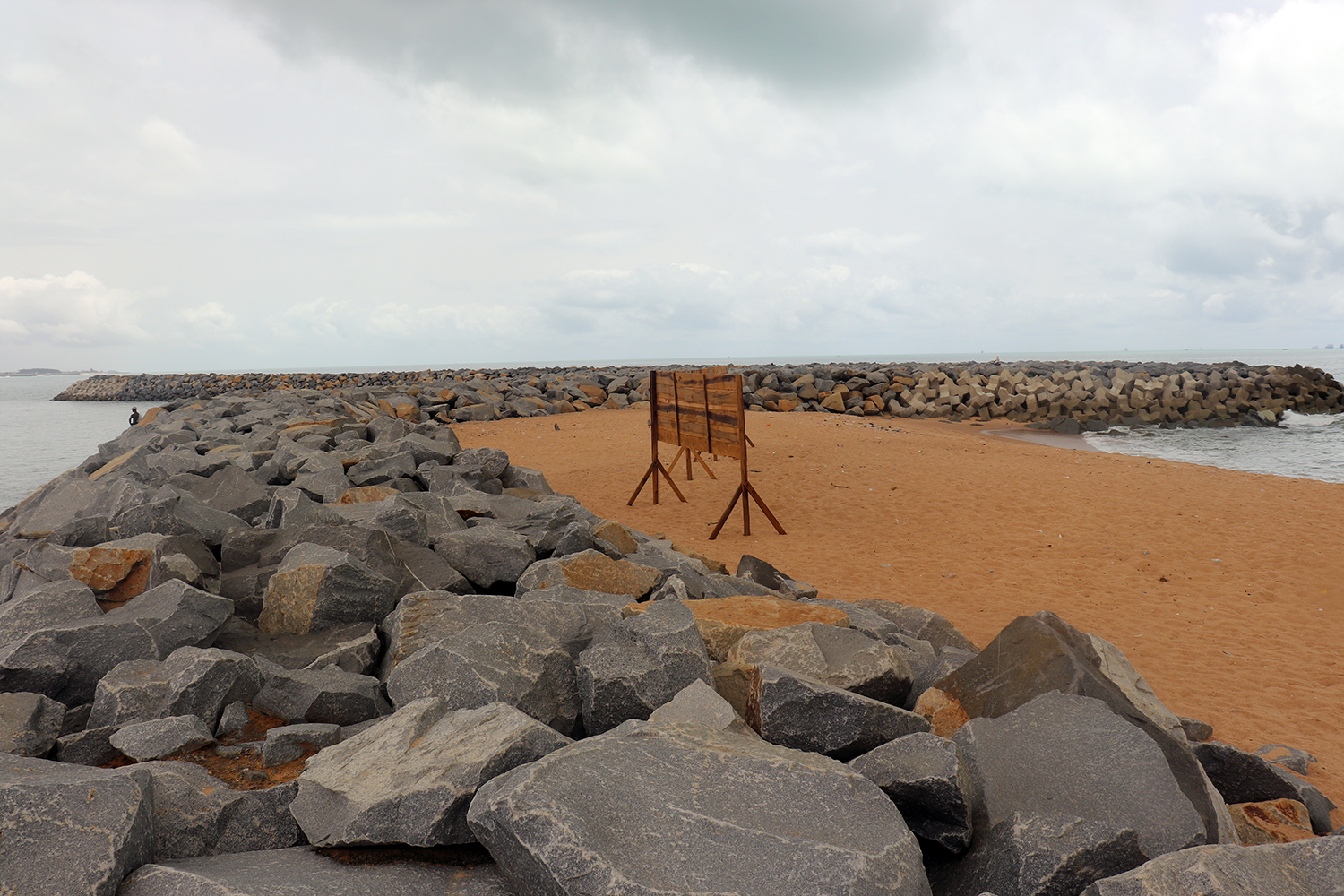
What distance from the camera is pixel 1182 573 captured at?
25.3 ft

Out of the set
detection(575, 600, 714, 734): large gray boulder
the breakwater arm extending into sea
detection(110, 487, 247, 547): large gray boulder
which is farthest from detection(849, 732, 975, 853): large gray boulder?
the breakwater arm extending into sea

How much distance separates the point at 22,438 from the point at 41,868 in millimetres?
26690

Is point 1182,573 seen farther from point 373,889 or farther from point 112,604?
point 112,604

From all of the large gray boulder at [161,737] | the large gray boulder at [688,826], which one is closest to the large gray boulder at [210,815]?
the large gray boulder at [161,737]

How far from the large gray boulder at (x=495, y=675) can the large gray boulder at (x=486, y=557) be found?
161 cm

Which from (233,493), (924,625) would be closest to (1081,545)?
(924,625)

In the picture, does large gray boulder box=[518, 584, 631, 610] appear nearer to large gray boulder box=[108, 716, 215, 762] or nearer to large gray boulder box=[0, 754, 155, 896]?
large gray boulder box=[108, 716, 215, 762]

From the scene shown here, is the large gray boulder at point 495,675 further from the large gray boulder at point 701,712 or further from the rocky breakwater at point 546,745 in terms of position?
the large gray boulder at point 701,712

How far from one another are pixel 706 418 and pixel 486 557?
5.53 metres

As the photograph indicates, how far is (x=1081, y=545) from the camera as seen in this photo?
28.4ft

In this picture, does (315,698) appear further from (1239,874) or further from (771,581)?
(771,581)

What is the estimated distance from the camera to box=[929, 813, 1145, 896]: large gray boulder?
6.10 ft

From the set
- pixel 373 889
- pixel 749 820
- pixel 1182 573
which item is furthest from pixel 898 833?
pixel 1182 573

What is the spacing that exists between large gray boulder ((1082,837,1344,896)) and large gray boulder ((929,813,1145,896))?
14 cm
